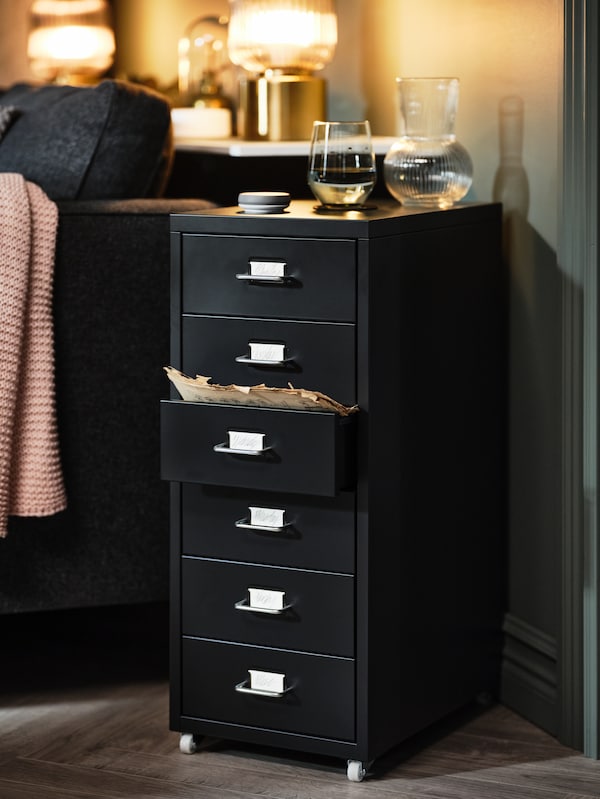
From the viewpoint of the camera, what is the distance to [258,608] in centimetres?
175

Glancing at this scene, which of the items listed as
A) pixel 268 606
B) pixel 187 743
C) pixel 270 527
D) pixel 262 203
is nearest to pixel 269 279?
pixel 262 203

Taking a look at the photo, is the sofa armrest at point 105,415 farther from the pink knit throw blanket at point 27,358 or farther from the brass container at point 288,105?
the brass container at point 288,105

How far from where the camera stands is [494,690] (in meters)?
2.03

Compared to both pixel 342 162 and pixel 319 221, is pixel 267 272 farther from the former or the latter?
pixel 342 162

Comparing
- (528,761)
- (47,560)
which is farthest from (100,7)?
(528,761)

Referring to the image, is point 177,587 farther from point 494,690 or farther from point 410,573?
point 494,690

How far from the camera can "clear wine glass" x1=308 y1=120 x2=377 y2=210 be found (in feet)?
5.82

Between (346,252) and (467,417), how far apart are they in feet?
1.23

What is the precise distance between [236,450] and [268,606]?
0.71 feet

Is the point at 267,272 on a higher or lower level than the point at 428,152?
lower

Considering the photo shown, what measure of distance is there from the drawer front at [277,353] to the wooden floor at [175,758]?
496 millimetres

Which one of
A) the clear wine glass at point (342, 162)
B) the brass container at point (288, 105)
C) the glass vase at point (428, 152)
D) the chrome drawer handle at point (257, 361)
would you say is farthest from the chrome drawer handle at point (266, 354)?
the brass container at point (288, 105)

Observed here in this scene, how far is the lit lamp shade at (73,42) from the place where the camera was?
9.43 feet

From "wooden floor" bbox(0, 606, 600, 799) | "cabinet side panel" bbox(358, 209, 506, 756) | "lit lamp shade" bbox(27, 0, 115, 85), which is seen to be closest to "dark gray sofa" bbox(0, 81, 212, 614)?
"wooden floor" bbox(0, 606, 600, 799)
